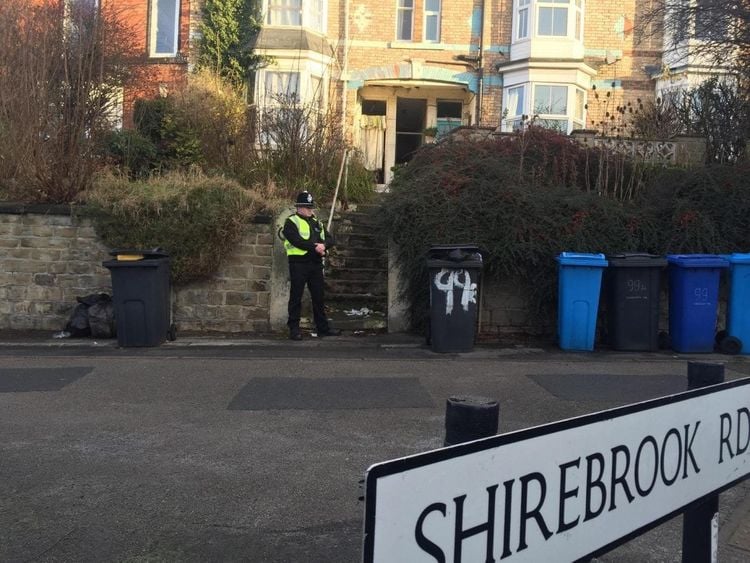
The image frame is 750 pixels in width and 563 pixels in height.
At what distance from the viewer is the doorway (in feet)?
64.7

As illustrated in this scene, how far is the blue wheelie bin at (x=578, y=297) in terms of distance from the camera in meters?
8.27

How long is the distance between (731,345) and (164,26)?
1646cm

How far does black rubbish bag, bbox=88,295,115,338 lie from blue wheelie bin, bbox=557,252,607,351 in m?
5.83

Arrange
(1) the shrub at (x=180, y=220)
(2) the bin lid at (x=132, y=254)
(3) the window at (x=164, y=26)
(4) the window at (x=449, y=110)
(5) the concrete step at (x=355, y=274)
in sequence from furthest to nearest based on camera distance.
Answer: (4) the window at (x=449, y=110)
(3) the window at (x=164, y=26)
(5) the concrete step at (x=355, y=274)
(1) the shrub at (x=180, y=220)
(2) the bin lid at (x=132, y=254)

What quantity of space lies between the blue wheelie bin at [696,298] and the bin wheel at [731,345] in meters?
0.13

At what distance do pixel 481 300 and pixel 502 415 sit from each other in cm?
375

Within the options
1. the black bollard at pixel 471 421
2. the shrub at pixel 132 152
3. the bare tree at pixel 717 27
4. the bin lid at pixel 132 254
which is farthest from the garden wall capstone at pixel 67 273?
the black bollard at pixel 471 421

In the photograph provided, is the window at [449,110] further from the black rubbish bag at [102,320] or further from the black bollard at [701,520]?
the black bollard at [701,520]

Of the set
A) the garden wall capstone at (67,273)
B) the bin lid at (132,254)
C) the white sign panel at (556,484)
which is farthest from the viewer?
the garden wall capstone at (67,273)

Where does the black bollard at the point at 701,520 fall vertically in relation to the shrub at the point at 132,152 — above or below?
below

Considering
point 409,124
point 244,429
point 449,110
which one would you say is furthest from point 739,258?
point 409,124

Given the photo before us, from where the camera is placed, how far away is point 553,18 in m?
18.3

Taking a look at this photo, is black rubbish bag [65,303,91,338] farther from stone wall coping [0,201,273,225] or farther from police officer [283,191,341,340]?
police officer [283,191,341,340]

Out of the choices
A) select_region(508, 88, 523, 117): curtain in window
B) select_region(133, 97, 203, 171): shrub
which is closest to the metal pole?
select_region(133, 97, 203, 171): shrub
